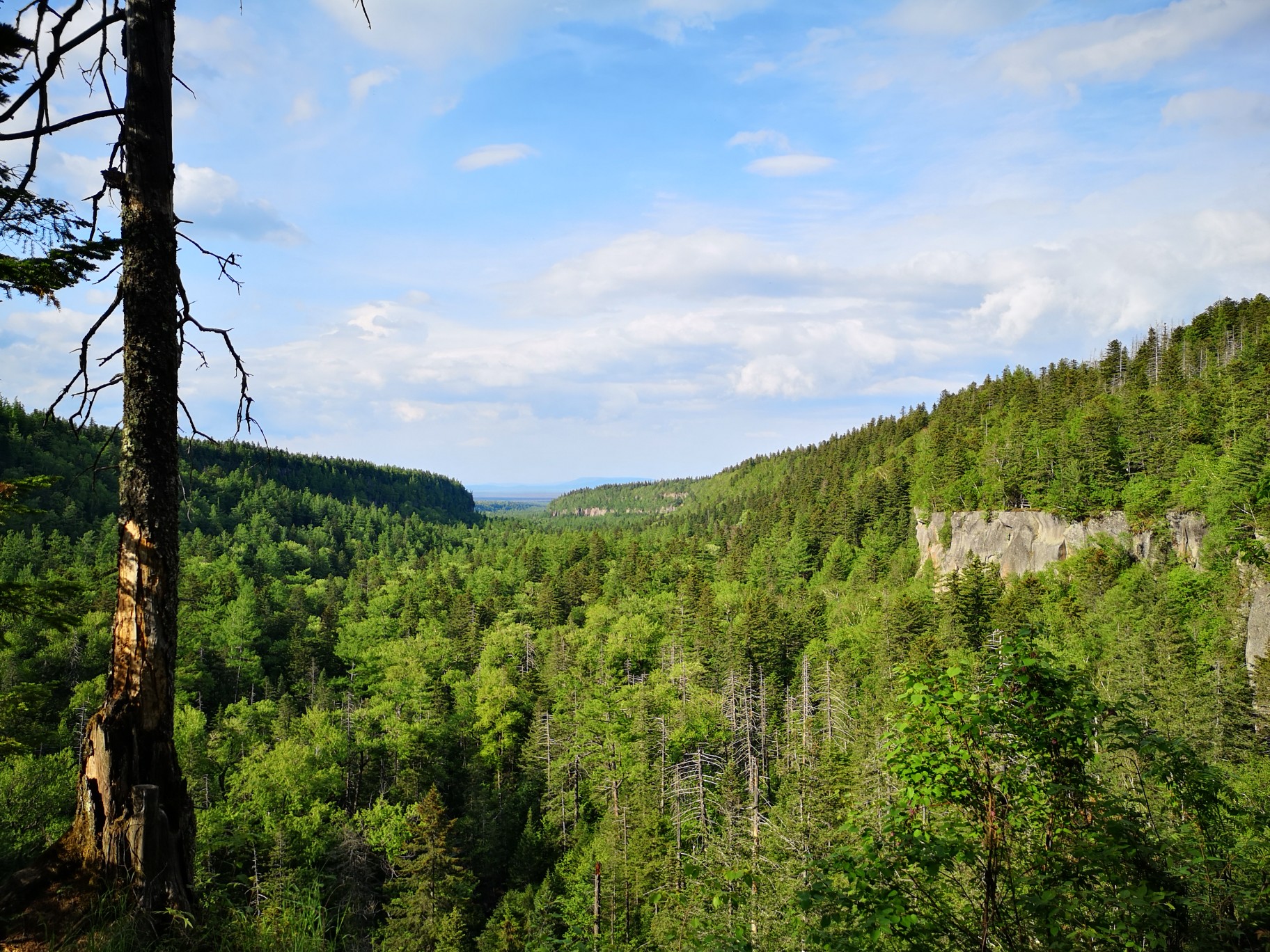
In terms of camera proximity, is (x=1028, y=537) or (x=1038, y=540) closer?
(x=1038, y=540)

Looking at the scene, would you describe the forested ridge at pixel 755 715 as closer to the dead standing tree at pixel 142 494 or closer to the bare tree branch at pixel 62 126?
the dead standing tree at pixel 142 494

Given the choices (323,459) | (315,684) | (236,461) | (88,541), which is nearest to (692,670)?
(315,684)

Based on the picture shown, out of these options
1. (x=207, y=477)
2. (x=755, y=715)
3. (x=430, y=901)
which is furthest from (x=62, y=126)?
(x=207, y=477)

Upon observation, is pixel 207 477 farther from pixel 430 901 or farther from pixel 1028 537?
pixel 1028 537

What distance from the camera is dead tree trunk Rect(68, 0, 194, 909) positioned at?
4.43 m

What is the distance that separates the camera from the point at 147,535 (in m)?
4.66

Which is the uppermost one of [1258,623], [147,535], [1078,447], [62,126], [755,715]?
[1078,447]

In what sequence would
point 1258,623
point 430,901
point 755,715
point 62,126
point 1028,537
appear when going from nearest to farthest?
point 62,126 → point 430,901 → point 1258,623 → point 755,715 → point 1028,537

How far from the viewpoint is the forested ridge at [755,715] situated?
508cm

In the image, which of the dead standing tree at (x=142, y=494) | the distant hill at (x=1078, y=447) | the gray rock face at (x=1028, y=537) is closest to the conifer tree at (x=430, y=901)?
the dead standing tree at (x=142, y=494)

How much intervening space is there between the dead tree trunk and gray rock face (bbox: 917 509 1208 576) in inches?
2493

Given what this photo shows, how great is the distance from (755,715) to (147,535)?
4042cm

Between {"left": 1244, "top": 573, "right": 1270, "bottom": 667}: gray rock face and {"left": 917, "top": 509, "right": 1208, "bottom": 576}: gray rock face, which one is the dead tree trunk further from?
{"left": 917, "top": 509, "right": 1208, "bottom": 576}: gray rock face

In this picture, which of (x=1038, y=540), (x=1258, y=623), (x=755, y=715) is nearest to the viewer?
(x=1258, y=623)
